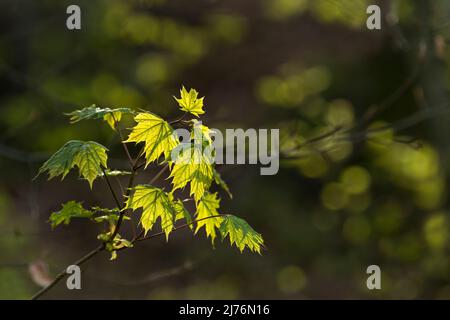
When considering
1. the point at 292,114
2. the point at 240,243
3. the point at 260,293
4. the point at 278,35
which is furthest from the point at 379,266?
the point at 240,243

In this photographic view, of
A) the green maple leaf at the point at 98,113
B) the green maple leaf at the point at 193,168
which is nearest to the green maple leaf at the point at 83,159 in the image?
the green maple leaf at the point at 98,113

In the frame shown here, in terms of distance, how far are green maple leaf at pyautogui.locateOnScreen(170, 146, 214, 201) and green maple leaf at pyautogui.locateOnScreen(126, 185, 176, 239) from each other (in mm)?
62

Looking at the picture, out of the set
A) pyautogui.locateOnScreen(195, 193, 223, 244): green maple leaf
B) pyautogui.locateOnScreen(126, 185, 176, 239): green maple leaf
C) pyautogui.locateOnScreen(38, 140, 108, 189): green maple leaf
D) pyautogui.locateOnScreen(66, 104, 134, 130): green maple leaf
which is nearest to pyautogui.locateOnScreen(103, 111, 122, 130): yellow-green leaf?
pyautogui.locateOnScreen(66, 104, 134, 130): green maple leaf

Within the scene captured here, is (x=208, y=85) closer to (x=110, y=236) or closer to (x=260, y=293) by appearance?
(x=260, y=293)

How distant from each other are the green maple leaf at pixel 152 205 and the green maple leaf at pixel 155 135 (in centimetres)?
12

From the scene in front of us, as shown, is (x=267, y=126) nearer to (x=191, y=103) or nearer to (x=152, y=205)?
(x=191, y=103)

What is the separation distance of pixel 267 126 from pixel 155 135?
603cm

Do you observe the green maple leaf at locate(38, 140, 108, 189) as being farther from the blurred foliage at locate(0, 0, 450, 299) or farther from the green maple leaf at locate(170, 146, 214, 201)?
the blurred foliage at locate(0, 0, 450, 299)

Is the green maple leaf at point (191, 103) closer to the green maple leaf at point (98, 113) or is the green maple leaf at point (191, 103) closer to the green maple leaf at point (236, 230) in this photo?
the green maple leaf at point (98, 113)

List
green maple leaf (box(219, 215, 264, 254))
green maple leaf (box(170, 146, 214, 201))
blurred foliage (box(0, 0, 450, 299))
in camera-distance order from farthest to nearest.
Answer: blurred foliage (box(0, 0, 450, 299)) < green maple leaf (box(219, 215, 264, 254)) < green maple leaf (box(170, 146, 214, 201))

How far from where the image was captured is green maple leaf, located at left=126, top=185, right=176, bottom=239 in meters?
2.01

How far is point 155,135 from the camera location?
1991 mm

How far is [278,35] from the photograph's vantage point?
9.12 m

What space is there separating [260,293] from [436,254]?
2.13 m
